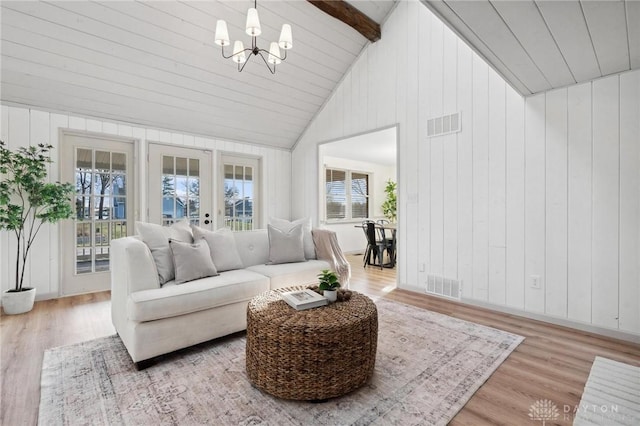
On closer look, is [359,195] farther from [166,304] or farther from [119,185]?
[166,304]

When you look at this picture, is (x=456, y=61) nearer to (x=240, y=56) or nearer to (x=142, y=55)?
(x=240, y=56)

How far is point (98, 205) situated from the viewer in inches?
153

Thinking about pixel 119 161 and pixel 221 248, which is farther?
pixel 119 161

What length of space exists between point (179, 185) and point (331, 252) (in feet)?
8.60

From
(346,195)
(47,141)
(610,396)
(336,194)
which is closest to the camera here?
(610,396)

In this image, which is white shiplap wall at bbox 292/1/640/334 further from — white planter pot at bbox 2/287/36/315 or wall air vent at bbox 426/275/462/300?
white planter pot at bbox 2/287/36/315

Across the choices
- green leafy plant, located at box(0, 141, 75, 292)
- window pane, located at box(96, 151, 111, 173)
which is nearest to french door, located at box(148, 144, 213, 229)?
window pane, located at box(96, 151, 111, 173)

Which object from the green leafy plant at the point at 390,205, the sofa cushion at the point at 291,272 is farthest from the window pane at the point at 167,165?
the green leafy plant at the point at 390,205

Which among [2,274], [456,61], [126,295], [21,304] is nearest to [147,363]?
[126,295]

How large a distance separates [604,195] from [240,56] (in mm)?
3508

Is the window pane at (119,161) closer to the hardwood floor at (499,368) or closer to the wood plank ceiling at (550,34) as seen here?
the hardwood floor at (499,368)

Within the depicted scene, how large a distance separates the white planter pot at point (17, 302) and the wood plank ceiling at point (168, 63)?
2034 mm

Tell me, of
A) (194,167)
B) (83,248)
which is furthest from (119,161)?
(83,248)

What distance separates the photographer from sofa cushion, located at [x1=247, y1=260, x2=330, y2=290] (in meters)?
2.79
